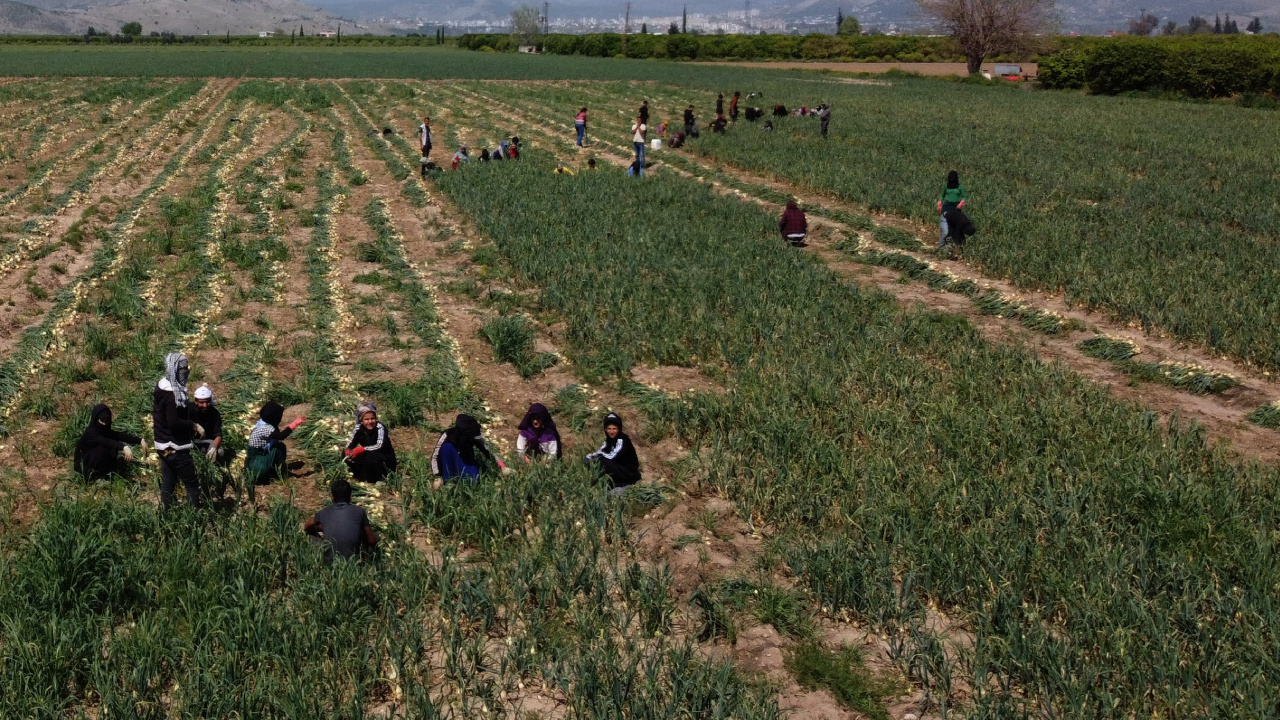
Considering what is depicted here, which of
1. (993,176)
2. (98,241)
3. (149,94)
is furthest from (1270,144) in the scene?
(149,94)

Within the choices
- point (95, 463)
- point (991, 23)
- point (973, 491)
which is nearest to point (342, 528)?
point (95, 463)

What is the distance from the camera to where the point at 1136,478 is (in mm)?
8859

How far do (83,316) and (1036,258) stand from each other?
15277 millimetres

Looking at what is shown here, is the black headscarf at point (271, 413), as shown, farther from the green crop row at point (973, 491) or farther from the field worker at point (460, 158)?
the field worker at point (460, 158)

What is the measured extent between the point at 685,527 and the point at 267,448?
163 inches

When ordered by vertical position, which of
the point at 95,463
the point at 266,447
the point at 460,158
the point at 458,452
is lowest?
the point at 95,463

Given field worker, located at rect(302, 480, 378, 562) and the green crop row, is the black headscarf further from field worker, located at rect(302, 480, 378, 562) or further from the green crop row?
the green crop row

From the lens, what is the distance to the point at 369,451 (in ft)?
31.1

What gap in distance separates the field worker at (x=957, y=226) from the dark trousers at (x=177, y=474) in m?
14.4

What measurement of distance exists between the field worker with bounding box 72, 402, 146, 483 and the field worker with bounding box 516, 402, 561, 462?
379cm

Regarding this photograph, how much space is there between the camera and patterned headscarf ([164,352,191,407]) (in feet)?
29.8

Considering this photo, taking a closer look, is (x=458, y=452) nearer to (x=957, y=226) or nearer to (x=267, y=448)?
(x=267, y=448)

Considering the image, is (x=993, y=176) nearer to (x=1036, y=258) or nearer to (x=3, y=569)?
(x=1036, y=258)

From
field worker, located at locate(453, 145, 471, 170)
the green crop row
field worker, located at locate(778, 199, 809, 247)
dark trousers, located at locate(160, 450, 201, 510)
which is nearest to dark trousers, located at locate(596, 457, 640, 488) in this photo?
the green crop row
